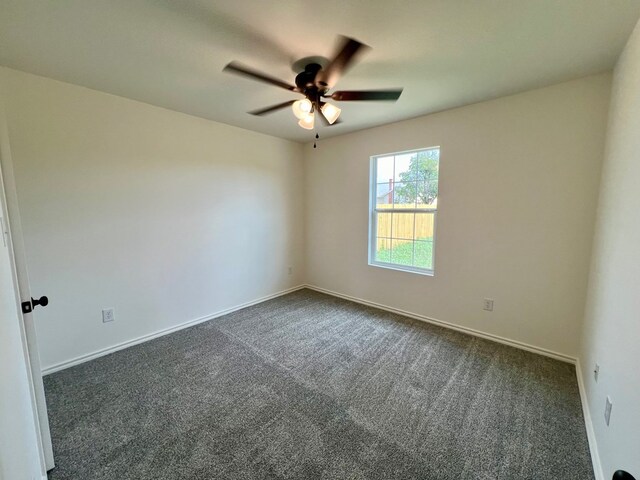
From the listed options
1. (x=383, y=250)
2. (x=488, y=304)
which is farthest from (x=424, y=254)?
(x=488, y=304)

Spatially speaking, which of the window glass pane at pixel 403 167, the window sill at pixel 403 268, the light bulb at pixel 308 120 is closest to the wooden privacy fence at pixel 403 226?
the window sill at pixel 403 268

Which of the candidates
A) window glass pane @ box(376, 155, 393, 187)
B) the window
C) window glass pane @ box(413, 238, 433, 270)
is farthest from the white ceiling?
window glass pane @ box(413, 238, 433, 270)

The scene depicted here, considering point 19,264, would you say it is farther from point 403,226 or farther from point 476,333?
point 476,333

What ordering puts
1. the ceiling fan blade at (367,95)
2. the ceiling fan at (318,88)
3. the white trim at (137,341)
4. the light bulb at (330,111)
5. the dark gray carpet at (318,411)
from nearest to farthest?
the dark gray carpet at (318,411)
the ceiling fan at (318,88)
the ceiling fan blade at (367,95)
the light bulb at (330,111)
the white trim at (137,341)

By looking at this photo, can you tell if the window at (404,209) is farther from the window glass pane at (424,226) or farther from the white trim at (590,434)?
the white trim at (590,434)

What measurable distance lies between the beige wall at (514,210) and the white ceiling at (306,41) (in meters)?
0.29

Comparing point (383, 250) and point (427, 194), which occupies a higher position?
point (427, 194)

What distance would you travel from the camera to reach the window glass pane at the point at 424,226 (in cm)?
309

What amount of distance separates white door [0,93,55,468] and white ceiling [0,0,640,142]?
0.80 metres

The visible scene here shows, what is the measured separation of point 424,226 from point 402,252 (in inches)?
17.8

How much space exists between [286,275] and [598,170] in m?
3.67

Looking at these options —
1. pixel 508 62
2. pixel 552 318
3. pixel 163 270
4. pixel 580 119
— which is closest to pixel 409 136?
pixel 508 62

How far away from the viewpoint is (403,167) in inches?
130

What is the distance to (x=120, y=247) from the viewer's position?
2.52 meters
